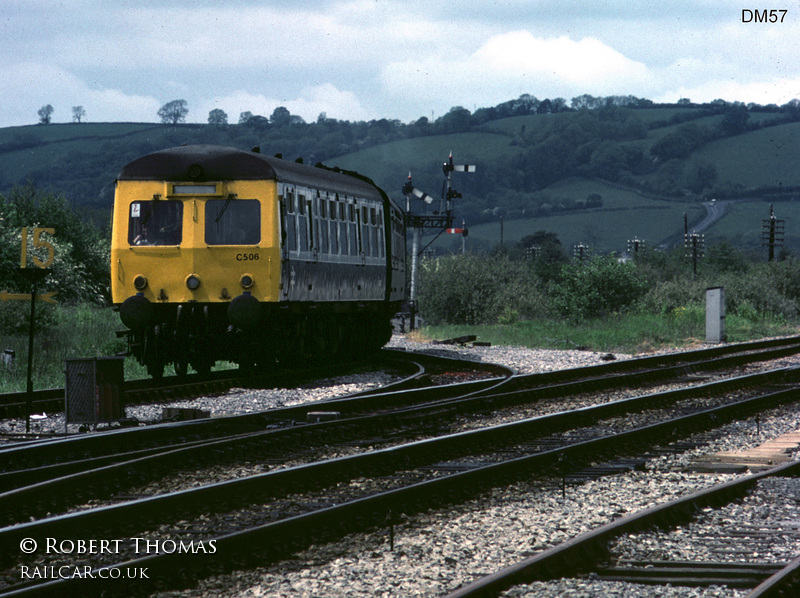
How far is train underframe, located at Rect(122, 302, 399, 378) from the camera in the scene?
16.0m

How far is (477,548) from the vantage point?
6184 mm

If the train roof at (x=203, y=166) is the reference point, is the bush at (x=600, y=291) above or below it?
below

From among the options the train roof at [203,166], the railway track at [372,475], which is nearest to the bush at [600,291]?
the train roof at [203,166]

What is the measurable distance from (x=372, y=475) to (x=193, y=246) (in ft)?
27.2

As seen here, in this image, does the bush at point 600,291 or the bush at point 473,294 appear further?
the bush at point 600,291

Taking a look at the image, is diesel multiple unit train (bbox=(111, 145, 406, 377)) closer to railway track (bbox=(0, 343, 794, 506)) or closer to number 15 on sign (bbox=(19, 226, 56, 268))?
number 15 on sign (bbox=(19, 226, 56, 268))

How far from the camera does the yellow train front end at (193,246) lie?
15.9 m

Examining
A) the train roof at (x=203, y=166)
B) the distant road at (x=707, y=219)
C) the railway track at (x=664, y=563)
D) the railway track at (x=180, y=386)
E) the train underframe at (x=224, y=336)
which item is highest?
the distant road at (x=707, y=219)

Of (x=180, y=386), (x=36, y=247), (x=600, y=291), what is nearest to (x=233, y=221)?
(x=180, y=386)

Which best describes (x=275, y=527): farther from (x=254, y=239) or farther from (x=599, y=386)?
(x=599, y=386)

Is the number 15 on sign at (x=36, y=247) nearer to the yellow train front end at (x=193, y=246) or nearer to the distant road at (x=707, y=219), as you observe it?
the yellow train front end at (x=193, y=246)

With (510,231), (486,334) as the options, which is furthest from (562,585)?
(510,231)

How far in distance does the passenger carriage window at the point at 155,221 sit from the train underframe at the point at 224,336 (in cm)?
103

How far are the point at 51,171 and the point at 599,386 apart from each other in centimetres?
17096
